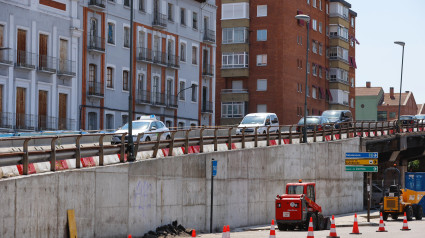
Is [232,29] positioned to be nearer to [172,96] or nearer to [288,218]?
[172,96]

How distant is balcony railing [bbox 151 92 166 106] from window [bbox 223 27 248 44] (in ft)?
88.9

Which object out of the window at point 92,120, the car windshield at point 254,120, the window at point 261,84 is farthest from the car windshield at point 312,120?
the window at point 261,84

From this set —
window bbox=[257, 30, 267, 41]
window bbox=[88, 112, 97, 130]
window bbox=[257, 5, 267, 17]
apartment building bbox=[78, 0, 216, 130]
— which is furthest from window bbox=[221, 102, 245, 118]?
window bbox=[88, 112, 97, 130]

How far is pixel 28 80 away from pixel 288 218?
2292cm

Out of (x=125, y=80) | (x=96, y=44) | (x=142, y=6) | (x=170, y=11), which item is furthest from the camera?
(x=170, y=11)

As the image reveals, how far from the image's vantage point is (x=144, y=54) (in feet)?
218

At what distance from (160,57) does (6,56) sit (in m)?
18.5

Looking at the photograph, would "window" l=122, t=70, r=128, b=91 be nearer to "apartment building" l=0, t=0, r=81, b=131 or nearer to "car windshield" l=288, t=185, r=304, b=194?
"apartment building" l=0, t=0, r=81, b=131

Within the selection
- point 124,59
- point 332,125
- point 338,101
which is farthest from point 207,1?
point 338,101

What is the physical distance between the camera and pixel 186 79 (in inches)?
2891

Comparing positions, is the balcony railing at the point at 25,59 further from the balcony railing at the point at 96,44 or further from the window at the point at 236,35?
the window at the point at 236,35

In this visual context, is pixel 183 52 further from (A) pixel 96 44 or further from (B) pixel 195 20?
(A) pixel 96 44

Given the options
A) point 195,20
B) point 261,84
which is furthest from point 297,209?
point 261,84

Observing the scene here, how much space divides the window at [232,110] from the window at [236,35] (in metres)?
6.62
